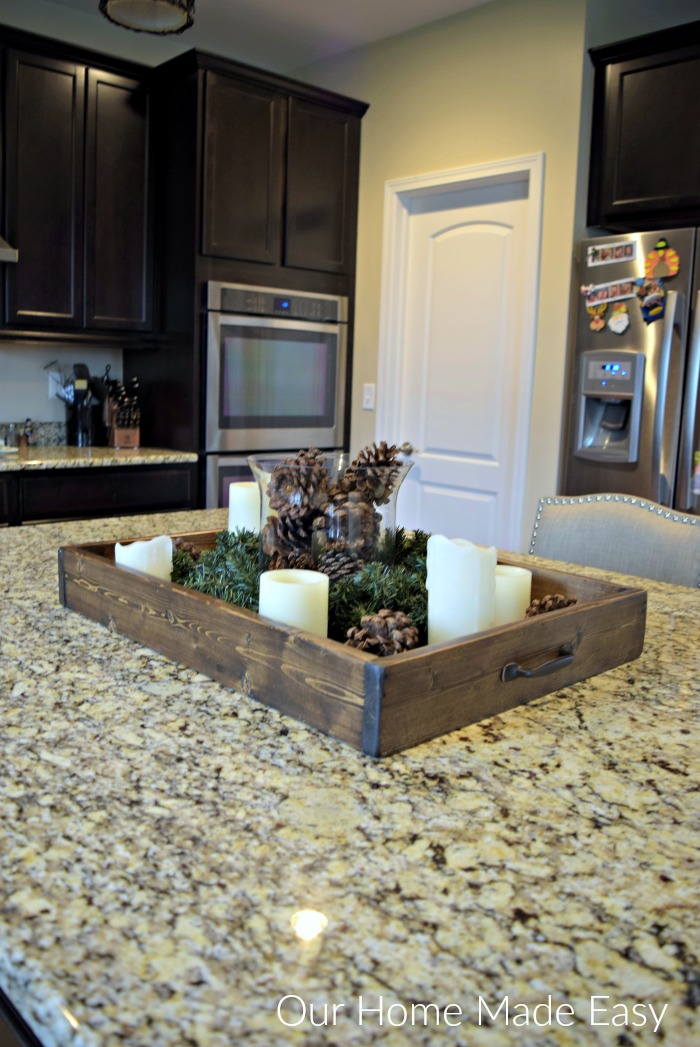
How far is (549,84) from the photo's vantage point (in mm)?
3363

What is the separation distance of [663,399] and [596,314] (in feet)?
1.40

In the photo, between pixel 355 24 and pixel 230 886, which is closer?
pixel 230 886

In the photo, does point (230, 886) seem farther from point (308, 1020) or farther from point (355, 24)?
point (355, 24)

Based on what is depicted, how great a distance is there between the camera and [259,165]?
3744 mm

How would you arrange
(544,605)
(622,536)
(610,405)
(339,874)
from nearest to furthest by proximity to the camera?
1. (339,874)
2. (544,605)
3. (622,536)
4. (610,405)

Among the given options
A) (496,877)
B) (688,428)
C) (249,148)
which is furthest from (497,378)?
(496,877)

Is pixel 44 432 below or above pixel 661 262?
below

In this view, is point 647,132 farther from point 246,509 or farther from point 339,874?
point 339,874

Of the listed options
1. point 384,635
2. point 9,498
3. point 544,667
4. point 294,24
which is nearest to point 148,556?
point 384,635

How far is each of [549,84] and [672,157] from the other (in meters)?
0.59

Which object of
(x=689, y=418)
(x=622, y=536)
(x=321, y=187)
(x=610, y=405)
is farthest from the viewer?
(x=321, y=187)

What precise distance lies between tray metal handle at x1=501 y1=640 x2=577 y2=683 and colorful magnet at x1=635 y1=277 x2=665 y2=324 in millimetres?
2380

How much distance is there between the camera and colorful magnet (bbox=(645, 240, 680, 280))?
3.02 metres

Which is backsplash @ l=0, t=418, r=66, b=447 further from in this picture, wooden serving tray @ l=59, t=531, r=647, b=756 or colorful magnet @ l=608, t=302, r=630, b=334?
wooden serving tray @ l=59, t=531, r=647, b=756
